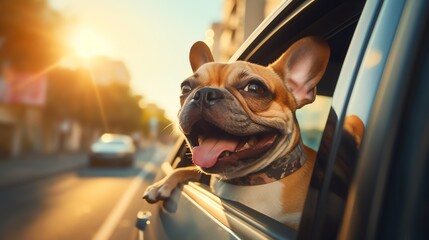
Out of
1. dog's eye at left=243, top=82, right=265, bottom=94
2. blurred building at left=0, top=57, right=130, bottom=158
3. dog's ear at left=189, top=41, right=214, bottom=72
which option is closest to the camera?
dog's eye at left=243, top=82, right=265, bottom=94

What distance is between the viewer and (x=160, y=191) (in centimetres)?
240

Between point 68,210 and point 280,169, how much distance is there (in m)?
8.65

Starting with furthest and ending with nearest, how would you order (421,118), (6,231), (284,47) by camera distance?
(6,231)
(284,47)
(421,118)

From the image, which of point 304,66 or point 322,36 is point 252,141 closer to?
point 304,66

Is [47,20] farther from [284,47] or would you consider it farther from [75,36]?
[284,47]

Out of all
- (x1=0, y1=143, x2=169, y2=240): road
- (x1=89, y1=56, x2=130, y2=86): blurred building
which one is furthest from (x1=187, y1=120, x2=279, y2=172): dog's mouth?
(x1=89, y1=56, x2=130, y2=86): blurred building

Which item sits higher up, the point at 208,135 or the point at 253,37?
the point at 253,37

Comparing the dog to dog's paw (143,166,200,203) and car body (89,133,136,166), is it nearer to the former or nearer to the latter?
dog's paw (143,166,200,203)

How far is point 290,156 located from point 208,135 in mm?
327

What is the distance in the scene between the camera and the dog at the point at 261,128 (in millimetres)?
1613

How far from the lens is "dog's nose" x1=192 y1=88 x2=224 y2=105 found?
1.64 meters

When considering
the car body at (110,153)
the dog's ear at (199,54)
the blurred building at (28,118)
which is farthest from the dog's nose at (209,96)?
the blurred building at (28,118)

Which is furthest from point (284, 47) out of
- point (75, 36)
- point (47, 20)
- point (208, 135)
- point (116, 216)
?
point (75, 36)

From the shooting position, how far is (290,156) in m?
1.67
